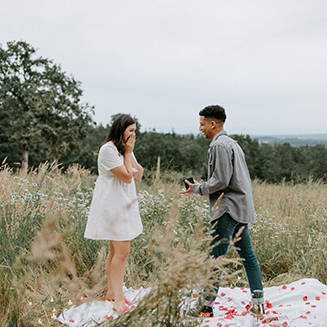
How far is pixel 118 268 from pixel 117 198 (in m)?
0.62

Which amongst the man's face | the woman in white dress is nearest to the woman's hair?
the woman in white dress

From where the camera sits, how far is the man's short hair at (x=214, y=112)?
12.7 ft

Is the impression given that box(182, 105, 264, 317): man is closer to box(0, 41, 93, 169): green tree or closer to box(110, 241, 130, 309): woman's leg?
box(110, 241, 130, 309): woman's leg

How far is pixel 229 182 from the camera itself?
3.79m

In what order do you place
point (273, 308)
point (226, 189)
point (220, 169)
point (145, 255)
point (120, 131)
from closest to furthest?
point (220, 169), point (226, 189), point (120, 131), point (273, 308), point (145, 255)

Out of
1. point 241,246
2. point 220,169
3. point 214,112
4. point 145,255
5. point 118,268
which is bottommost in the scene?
point 145,255

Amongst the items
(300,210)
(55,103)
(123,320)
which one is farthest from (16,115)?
(123,320)

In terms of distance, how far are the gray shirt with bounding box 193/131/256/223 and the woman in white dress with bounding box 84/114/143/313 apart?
642mm

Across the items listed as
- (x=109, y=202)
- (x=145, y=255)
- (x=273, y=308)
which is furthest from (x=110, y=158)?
(x=273, y=308)

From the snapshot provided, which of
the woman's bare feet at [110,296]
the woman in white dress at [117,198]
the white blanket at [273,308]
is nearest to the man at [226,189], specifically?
the white blanket at [273,308]

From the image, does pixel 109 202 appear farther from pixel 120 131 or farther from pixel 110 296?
pixel 110 296

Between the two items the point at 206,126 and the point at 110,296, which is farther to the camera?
the point at 110,296

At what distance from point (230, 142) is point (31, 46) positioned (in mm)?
26514

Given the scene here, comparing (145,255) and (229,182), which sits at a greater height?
(229,182)
